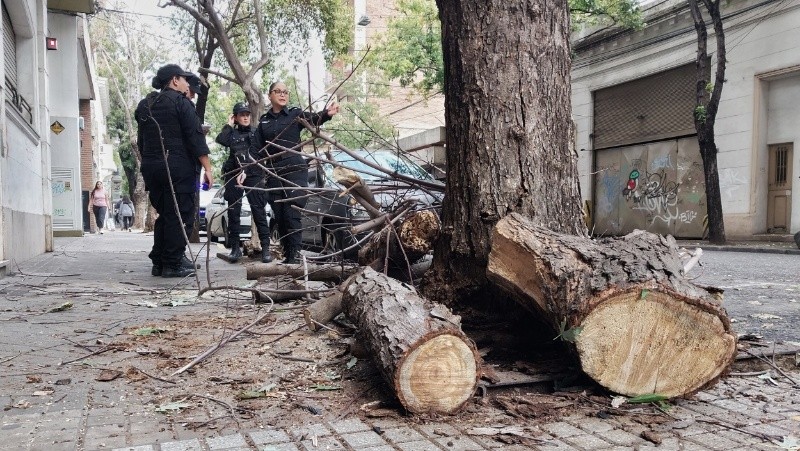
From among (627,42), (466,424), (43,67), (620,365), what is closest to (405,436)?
(466,424)

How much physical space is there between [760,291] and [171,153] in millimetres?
5690

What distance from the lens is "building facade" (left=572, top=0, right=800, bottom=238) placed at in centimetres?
1448

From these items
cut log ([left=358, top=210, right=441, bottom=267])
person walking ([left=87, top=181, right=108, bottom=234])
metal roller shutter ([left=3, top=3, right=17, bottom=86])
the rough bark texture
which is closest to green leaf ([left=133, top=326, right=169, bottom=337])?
cut log ([left=358, top=210, right=441, bottom=267])

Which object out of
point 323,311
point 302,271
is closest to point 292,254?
point 302,271

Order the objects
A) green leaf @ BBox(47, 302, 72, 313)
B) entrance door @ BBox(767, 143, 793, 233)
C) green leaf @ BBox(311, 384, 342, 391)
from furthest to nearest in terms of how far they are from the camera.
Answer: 1. entrance door @ BBox(767, 143, 793, 233)
2. green leaf @ BBox(47, 302, 72, 313)
3. green leaf @ BBox(311, 384, 342, 391)

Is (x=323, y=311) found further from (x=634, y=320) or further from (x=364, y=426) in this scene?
(x=634, y=320)

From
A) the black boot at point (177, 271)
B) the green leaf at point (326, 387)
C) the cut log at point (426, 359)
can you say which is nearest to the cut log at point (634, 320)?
the cut log at point (426, 359)

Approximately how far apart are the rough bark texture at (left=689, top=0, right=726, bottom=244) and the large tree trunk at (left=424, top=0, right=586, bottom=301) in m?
11.8

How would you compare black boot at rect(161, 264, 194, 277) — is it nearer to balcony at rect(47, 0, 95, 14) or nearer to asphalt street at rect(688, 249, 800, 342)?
asphalt street at rect(688, 249, 800, 342)

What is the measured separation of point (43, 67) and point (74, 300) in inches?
272

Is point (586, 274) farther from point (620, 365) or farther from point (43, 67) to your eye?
point (43, 67)

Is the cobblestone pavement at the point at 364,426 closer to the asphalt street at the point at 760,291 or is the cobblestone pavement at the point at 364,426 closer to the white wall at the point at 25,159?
the asphalt street at the point at 760,291

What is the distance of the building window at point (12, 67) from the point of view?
28.6ft

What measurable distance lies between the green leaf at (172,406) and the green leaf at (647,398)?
5.97 ft
